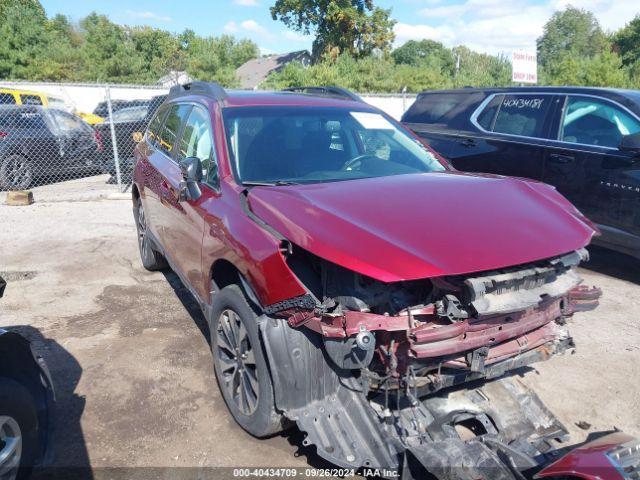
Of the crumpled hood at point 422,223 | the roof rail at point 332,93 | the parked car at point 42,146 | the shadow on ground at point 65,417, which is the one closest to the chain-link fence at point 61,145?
the parked car at point 42,146

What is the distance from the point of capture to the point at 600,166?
5.45 m

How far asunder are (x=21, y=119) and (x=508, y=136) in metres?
9.40

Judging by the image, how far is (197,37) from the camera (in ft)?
157

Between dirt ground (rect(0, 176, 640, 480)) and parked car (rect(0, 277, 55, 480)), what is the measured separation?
0.34m

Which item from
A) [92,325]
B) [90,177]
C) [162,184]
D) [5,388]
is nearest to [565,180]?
[162,184]

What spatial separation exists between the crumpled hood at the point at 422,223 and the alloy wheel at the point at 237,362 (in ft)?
2.33

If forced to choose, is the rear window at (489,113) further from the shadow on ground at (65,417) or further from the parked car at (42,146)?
the parked car at (42,146)

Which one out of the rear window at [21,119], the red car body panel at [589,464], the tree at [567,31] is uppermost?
the tree at [567,31]

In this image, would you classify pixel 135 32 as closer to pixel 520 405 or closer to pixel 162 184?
pixel 162 184

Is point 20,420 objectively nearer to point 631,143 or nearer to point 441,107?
point 631,143

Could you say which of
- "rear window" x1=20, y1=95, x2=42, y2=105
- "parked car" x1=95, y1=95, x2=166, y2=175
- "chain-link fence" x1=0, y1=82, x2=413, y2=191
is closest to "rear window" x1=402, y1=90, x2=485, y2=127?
"chain-link fence" x1=0, y1=82, x2=413, y2=191

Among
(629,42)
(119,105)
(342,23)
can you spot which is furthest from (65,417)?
(629,42)

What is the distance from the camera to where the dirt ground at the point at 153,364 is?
306cm

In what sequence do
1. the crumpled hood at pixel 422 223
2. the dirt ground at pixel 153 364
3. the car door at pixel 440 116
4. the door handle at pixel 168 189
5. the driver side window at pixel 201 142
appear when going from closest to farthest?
the crumpled hood at pixel 422 223 < the dirt ground at pixel 153 364 < the driver side window at pixel 201 142 < the door handle at pixel 168 189 < the car door at pixel 440 116
